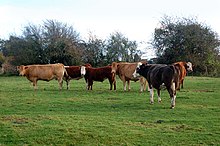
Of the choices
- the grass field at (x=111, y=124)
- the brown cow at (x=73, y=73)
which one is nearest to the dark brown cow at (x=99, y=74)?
the brown cow at (x=73, y=73)

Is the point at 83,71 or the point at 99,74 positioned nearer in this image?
the point at 99,74

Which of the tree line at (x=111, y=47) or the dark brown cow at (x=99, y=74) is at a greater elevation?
the tree line at (x=111, y=47)

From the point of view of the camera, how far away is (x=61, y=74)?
24.0 meters

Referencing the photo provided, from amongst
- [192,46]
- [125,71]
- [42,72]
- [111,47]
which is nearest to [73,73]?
[42,72]

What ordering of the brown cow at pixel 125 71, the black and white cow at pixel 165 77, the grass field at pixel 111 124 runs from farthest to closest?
the brown cow at pixel 125 71, the black and white cow at pixel 165 77, the grass field at pixel 111 124

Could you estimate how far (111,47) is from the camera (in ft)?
190

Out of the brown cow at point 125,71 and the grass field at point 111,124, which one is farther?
the brown cow at point 125,71

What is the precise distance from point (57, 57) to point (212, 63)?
22608 millimetres

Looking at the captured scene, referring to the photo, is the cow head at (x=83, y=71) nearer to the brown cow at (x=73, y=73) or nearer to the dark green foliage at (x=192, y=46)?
the brown cow at (x=73, y=73)

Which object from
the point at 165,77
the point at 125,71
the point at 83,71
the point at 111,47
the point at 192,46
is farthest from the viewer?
the point at 111,47

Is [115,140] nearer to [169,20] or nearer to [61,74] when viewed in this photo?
[61,74]

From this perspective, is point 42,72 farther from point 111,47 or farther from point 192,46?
point 111,47

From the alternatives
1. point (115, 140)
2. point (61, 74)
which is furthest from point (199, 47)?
point (115, 140)

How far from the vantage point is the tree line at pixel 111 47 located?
47531 millimetres
